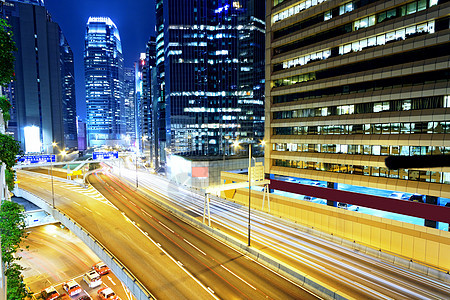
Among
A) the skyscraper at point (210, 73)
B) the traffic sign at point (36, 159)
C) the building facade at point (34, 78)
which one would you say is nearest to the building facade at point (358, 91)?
the traffic sign at point (36, 159)

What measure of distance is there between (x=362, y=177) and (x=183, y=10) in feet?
293

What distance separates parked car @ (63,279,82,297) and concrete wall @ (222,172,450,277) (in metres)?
32.6

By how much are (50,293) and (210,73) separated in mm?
86393

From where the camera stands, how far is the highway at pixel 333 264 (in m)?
20.2

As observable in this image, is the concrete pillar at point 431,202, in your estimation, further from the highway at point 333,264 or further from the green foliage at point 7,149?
the green foliage at point 7,149

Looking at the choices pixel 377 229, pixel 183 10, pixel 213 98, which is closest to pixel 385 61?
pixel 377 229

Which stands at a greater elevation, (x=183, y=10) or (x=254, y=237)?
(x=183, y=10)

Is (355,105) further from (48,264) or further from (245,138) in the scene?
(245,138)

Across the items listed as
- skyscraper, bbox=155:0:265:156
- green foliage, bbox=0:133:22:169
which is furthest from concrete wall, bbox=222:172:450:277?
skyscraper, bbox=155:0:265:156

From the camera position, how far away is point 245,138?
352 feet

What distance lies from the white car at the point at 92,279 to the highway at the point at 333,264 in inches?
651

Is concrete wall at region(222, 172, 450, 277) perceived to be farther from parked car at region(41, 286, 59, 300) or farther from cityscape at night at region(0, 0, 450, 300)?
parked car at region(41, 286, 59, 300)

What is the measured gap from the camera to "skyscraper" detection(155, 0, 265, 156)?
9356 centimetres

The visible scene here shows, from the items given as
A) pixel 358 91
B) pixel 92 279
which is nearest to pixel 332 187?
pixel 358 91
